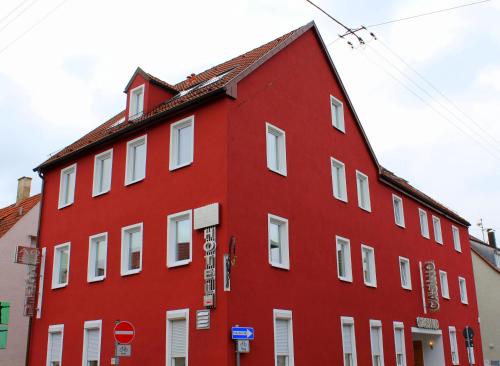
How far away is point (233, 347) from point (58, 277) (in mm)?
9737

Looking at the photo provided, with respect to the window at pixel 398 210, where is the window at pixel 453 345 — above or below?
below

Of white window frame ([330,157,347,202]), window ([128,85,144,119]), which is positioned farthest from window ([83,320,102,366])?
white window frame ([330,157,347,202])

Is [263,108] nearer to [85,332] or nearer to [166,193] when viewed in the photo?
[166,193]

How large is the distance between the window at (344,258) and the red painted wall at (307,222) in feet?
0.99

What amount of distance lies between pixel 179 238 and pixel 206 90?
4920mm

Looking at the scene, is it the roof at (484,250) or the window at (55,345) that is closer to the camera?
the window at (55,345)

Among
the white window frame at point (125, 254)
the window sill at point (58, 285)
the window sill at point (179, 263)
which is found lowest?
the window sill at point (179, 263)

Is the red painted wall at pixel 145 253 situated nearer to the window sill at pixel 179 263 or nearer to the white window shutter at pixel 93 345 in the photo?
the window sill at pixel 179 263

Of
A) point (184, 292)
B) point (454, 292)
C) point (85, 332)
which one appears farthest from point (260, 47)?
point (454, 292)

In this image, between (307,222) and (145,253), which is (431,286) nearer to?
(307,222)

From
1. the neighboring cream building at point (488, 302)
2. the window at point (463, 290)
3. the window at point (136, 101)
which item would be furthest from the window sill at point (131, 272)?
the neighboring cream building at point (488, 302)

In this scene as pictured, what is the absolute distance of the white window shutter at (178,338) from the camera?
1770 cm

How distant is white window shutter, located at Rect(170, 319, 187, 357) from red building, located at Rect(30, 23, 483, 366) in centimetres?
5

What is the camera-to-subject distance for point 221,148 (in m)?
18.5
